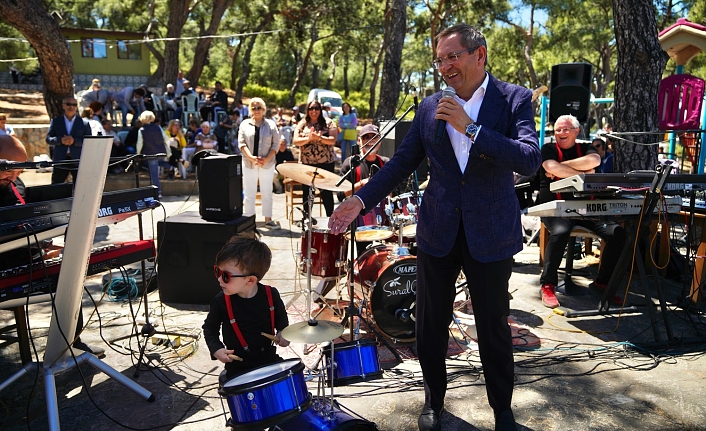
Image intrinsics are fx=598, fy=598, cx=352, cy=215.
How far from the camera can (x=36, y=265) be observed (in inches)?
130

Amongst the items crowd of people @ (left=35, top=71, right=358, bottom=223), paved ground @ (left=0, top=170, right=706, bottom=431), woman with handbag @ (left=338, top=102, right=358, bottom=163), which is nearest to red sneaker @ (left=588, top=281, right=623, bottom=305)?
paved ground @ (left=0, top=170, right=706, bottom=431)

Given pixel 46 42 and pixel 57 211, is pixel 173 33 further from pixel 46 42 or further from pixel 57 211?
pixel 57 211

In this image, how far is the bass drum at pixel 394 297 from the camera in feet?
14.7

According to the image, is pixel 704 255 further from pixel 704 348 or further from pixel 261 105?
pixel 261 105

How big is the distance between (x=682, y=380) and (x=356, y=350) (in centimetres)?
237

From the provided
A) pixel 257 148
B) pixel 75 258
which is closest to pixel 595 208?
pixel 75 258

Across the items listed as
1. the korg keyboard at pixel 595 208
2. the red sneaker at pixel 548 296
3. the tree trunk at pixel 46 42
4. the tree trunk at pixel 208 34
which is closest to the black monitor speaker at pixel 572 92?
the red sneaker at pixel 548 296

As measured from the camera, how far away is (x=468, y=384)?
386cm

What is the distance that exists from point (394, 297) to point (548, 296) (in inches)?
71.9

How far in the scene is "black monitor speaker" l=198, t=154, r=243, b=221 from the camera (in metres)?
5.47

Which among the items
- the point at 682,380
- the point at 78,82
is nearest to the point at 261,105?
the point at 682,380

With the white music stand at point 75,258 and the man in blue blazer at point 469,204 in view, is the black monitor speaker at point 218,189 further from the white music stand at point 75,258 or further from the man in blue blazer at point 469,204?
the man in blue blazer at point 469,204

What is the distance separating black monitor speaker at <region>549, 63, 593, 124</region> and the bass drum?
219 inches

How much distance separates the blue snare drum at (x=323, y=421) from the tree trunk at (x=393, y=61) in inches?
393
